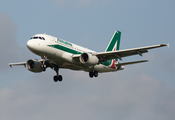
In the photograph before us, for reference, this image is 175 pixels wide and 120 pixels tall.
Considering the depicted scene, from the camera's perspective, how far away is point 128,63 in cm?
5284

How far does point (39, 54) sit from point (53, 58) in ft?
6.73

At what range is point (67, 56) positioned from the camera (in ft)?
153

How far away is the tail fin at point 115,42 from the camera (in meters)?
58.3

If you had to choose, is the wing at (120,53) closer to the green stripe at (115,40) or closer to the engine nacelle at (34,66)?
the green stripe at (115,40)

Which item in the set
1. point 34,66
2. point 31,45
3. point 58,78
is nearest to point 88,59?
point 31,45

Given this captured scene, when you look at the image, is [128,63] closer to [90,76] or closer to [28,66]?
[90,76]

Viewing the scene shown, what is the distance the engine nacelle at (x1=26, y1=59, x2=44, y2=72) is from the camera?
1997 inches

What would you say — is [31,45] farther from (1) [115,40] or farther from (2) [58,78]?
(1) [115,40]

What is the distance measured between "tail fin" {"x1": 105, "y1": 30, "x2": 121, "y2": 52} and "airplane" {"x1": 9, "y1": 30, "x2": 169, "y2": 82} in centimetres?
432

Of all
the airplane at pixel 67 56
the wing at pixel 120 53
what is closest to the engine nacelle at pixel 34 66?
the airplane at pixel 67 56

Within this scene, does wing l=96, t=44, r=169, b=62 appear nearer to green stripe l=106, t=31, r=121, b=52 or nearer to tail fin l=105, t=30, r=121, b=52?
tail fin l=105, t=30, r=121, b=52

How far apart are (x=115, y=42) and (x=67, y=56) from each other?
15495 millimetres

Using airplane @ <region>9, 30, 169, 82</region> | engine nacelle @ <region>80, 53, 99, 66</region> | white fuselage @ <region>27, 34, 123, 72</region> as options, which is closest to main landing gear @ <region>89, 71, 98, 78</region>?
airplane @ <region>9, 30, 169, 82</region>

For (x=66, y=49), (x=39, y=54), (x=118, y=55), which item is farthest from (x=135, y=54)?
(x=39, y=54)
